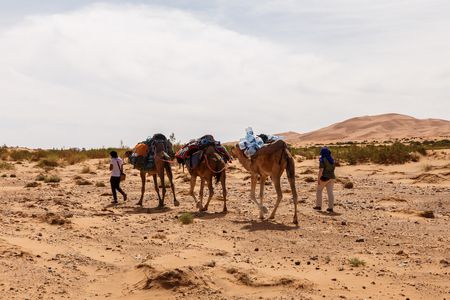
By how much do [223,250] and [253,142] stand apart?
4.65 metres

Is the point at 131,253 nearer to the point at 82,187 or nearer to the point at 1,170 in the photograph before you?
the point at 82,187

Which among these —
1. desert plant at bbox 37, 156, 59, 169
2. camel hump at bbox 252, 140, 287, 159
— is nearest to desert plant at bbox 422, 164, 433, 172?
camel hump at bbox 252, 140, 287, 159

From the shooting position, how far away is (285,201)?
18578 millimetres

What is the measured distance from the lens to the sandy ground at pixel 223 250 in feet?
27.9

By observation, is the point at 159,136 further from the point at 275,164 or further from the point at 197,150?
the point at 275,164

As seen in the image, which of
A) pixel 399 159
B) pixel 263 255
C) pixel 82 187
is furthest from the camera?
pixel 399 159

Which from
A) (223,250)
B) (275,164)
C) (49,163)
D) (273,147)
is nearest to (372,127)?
(49,163)

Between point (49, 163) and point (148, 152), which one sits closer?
point (148, 152)

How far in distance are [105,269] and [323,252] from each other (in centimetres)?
394

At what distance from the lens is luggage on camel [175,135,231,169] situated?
1633 cm

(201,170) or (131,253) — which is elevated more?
(201,170)

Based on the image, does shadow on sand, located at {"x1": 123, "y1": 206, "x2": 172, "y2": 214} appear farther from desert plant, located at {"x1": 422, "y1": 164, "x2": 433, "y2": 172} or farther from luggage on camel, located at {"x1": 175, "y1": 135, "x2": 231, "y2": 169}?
desert plant, located at {"x1": 422, "y1": 164, "x2": 433, "y2": 172}

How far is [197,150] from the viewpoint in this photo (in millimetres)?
16516

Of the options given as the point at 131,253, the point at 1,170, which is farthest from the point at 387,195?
the point at 1,170
